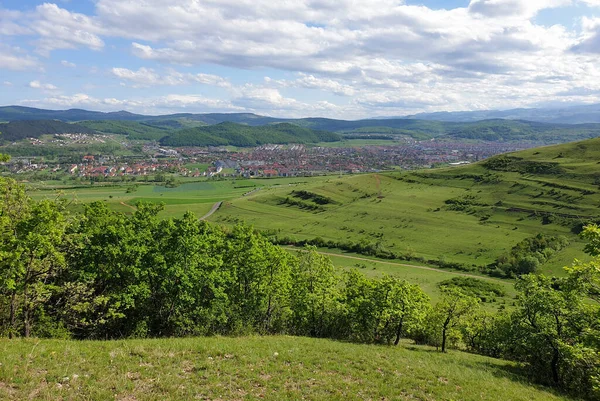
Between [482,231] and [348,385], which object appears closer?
[348,385]

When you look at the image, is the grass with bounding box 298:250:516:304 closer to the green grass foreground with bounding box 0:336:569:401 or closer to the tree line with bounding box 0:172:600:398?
the tree line with bounding box 0:172:600:398

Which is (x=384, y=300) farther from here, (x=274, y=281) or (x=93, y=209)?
(x=93, y=209)

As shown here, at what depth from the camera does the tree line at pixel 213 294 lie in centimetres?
2702

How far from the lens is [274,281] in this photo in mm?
43562

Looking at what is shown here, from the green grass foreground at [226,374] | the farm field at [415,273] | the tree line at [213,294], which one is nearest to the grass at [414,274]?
the farm field at [415,273]

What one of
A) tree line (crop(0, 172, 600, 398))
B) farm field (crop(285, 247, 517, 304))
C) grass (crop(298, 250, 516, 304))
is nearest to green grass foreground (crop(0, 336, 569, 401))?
tree line (crop(0, 172, 600, 398))

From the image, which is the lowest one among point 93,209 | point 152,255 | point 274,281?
point 274,281

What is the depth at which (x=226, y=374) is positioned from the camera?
23281mm

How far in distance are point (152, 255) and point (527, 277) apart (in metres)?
38.0

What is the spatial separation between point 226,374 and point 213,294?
56.2 ft

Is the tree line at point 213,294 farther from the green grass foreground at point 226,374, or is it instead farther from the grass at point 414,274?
the grass at point 414,274

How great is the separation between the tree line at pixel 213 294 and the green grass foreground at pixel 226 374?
17.2ft

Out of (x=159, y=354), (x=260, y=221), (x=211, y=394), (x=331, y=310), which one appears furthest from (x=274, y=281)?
(x=260, y=221)

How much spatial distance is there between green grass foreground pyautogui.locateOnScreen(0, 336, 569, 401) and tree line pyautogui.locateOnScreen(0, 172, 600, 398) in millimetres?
5254
